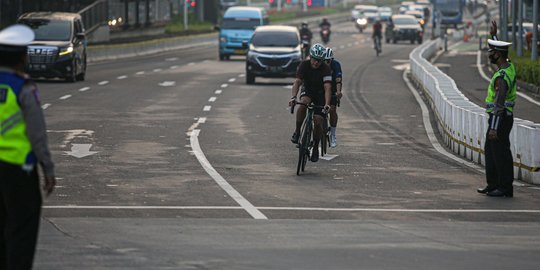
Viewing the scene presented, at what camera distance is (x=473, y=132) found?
69.3 ft

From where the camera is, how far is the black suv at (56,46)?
39.1 metres

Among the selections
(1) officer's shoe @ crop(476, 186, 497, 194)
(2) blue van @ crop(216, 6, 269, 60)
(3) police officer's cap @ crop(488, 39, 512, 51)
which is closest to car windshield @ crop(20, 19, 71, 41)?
(2) blue van @ crop(216, 6, 269, 60)

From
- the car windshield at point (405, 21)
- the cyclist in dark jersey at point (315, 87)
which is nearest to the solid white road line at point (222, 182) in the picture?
the cyclist in dark jersey at point (315, 87)

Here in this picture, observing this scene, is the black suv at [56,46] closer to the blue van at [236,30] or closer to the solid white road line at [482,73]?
the solid white road line at [482,73]

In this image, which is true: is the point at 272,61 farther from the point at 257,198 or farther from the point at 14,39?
the point at 14,39

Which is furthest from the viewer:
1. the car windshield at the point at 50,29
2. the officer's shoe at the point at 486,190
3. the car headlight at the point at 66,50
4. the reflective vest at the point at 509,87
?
the car windshield at the point at 50,29

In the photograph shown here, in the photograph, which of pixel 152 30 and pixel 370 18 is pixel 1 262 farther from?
pixel 370 18

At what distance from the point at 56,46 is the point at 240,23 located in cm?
2291

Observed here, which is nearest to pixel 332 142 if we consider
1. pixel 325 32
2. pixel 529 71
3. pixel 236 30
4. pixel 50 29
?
pixel 50 29

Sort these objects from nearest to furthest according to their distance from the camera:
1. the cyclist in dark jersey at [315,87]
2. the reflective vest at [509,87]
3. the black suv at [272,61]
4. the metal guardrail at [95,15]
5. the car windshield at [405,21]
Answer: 1. the reflective vest at [509,87]
2. the cyclist in dark jersey at [315,87]
3. the black suv at [272,61]
4. the metal guardrail at [95,15]
5. the car windshield at [405,21]

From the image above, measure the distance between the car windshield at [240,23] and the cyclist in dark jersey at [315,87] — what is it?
41.7 metres

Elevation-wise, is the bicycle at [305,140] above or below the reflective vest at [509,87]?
below

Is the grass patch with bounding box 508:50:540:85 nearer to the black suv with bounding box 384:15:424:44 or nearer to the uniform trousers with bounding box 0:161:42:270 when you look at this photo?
the uniform trousers with bounding box 0:161:42:270

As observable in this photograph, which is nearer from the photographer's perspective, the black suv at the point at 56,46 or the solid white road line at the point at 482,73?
the solid white road line at the point at 482,73
